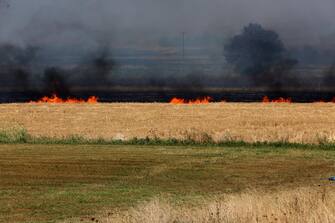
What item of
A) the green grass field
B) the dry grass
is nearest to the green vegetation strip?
the green grass field

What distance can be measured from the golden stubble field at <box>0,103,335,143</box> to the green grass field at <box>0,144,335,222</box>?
26.5ft

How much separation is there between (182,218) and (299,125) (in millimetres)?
52153

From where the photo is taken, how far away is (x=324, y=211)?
18547 mm

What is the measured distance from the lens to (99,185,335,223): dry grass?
18.5 meters

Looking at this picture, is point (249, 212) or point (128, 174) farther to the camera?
point (128, 174)

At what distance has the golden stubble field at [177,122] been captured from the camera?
57.9m

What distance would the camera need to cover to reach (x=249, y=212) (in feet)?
62.2

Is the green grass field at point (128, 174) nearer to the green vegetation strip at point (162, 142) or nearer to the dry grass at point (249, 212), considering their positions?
the green vegetation strip at point (162, 142)

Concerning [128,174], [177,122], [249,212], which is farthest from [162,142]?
[249,212]

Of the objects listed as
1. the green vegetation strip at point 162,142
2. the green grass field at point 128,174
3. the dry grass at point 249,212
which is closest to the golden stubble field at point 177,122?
the green vegetation strip at point 162,142

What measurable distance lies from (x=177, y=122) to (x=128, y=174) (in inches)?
1706

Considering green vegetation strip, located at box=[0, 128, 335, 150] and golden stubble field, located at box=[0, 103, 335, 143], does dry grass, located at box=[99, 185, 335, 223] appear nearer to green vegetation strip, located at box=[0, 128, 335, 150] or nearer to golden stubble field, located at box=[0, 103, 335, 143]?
green vegetation strip, located at box=[0, 128, 335, 150]

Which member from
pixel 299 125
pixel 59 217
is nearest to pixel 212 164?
pixel 59 217

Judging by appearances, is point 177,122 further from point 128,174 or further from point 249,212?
point 249,212
